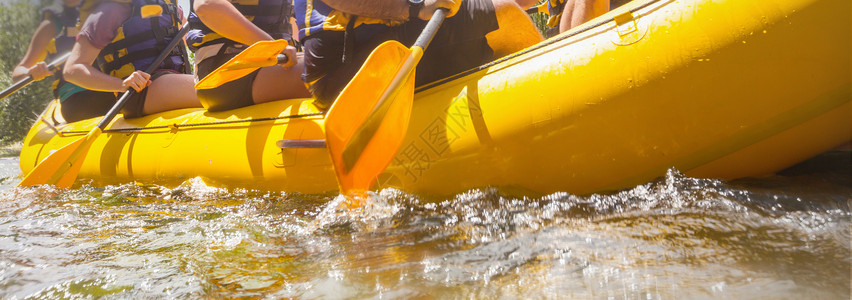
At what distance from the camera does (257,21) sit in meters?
3.03

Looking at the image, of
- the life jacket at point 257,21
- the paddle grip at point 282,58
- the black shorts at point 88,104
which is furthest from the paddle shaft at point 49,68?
the paddle grip at point 282,58

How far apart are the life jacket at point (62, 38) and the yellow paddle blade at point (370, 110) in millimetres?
2820

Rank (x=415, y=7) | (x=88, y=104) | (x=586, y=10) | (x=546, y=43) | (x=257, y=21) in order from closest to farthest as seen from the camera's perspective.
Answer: (x=546, y=43) < (x=415, y=7) < (x=586, y=10) < (x=257, y=21) < (x=88, y=104)

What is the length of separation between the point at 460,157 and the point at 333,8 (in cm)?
78

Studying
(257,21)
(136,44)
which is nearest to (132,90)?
(136,44)

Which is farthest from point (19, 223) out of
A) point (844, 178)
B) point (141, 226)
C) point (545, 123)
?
point (844, 178)

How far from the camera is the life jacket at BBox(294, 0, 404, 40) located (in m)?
2.07

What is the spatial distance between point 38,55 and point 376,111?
13.5 feet

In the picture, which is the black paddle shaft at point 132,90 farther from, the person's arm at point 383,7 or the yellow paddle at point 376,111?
the yellow paddle at point 376,111

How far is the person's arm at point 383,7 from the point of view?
1975 millimetres


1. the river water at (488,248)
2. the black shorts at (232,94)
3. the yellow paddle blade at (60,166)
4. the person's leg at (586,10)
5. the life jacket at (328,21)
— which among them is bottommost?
the river water at (488,248)

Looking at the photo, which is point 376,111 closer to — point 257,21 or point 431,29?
point 431,29

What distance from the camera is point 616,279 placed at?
3.36 ft

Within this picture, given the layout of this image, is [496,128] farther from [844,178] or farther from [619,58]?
[844,178]
